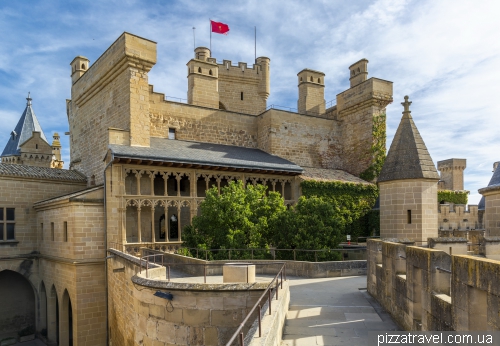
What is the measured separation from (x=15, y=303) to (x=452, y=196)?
→ 3306 centimetres

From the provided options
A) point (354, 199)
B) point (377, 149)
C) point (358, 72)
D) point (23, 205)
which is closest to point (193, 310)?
point (23, 205)

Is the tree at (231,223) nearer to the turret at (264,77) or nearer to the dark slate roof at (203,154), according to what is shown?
the dark slate roof at (203,154)

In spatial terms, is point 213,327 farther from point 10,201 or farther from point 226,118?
point 226,118

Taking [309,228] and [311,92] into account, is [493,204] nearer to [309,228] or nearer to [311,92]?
[309,228]

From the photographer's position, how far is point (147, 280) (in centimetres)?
945

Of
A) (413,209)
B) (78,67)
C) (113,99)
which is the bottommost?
(413,209)

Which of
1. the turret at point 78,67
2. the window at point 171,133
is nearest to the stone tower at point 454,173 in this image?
the window at point 171,133

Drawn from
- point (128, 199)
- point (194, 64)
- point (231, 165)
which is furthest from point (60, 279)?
point (194, 64)

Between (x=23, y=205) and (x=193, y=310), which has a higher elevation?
(x=23, y=205)

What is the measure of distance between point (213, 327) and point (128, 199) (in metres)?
10.9

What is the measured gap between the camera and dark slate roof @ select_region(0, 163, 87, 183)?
20.1 m

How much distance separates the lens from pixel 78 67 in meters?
26.9

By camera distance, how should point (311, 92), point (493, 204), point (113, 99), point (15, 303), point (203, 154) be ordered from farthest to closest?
point (311, 92) < point (15, 303) < point (113, 99) < point (203, 154) < point (493, 204)

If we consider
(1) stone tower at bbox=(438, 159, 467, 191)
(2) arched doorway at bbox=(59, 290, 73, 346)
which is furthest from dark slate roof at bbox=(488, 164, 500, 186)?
(1) stone tower at bbox=(438, 159, 467, 191)
